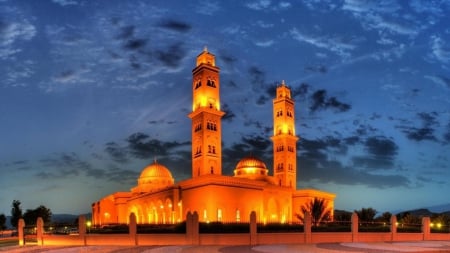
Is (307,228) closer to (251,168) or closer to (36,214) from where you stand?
(251,168)

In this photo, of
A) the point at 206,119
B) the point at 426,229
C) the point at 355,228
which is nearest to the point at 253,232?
the point at 355,228

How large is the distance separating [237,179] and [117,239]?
771 inches

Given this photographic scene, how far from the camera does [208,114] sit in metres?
48.3

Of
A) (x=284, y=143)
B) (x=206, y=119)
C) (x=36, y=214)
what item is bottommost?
(x=36, y=214)

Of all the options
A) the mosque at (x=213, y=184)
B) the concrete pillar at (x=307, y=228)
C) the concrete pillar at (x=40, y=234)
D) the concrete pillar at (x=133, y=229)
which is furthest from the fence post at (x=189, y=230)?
the mosque at (x=213, y=184)

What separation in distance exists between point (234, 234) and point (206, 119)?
2545 cm

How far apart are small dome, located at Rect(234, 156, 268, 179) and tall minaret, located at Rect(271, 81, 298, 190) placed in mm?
3214

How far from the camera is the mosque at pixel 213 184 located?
4309 centimetres

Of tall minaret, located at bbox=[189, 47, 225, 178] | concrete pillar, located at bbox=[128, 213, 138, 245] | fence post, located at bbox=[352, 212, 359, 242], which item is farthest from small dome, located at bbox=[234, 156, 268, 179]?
concrete pillar, located at bbox=[128, 213, 138, 245]

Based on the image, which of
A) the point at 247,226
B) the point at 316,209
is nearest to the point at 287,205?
the point at 316,209

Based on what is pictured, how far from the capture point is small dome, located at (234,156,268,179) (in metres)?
56.2

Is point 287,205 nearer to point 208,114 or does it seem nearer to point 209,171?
point 209,171

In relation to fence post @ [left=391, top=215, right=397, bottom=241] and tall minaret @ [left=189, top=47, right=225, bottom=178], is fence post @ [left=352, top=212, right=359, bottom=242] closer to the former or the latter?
fence post @ [left=391, top=215, right=397, bottom=241]

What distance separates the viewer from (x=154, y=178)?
192 feet
